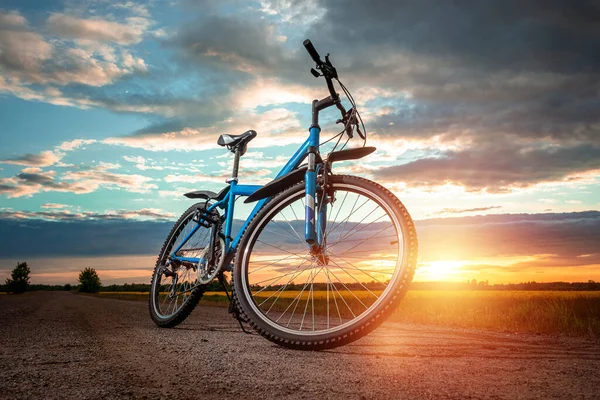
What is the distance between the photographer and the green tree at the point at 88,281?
10162cm

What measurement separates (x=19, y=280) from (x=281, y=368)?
128m

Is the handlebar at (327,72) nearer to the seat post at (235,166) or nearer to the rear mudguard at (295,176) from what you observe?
the rear mudguard at (295,176)

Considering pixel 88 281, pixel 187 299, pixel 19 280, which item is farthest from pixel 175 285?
pixel 19 280

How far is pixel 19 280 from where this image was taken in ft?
361

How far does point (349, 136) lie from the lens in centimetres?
491

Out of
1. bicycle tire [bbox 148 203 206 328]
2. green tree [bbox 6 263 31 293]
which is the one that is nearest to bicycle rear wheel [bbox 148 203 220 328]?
bicycle tire [bbox 148 203 206 328]

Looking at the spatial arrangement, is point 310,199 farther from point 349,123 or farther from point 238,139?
point 238,139

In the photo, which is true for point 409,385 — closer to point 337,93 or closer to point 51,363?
point 51,363

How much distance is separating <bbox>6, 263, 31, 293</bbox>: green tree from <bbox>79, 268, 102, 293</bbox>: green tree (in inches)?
692

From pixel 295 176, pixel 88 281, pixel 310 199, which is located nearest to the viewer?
pixel 310 199

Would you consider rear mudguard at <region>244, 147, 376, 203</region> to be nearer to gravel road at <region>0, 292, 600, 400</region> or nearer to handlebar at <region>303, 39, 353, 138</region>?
handlebar at <region>303, 39, 353, 138</region>

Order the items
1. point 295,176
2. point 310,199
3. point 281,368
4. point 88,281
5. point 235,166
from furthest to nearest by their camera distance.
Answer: point 88,281 → point 235,166 → point 295,176 → point 310,199 → point 281,368

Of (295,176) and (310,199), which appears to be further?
(295,176)

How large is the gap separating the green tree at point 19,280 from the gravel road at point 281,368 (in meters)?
124
